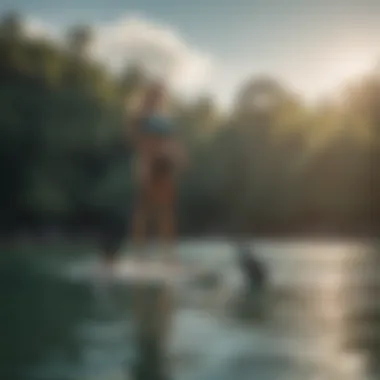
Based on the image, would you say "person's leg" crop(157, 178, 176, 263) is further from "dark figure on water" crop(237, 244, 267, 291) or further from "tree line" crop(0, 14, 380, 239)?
"dark figure on water" crop(237, 244, 267, 291)

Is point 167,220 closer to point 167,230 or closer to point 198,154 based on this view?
point 167,230

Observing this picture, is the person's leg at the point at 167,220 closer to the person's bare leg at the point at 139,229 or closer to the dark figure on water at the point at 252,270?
the person's bare leg at the point at 139,229

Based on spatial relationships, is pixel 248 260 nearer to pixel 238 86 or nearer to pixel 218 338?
pixel 218 338

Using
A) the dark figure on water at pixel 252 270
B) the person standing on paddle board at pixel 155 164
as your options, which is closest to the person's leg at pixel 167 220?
the person standing on paddle board at pixel 155 164

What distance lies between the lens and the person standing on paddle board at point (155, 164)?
6.48 ft

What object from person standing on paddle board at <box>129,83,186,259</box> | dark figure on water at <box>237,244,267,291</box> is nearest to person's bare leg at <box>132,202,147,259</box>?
person standing on paddle board at <box>129,83,186,259</box>

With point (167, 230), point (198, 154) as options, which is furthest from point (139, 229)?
point (198, 154)

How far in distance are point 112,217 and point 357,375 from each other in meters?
0.67

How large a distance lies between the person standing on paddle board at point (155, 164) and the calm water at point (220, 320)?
A: 98 millimetres

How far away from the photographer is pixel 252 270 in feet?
6.49

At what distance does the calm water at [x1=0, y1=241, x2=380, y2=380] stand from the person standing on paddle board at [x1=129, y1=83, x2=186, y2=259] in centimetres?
10

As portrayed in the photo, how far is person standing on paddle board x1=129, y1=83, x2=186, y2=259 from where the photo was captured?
1976 mm

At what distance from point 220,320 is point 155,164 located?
0.40 metres

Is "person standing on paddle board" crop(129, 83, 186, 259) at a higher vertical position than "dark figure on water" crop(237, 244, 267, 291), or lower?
higher
